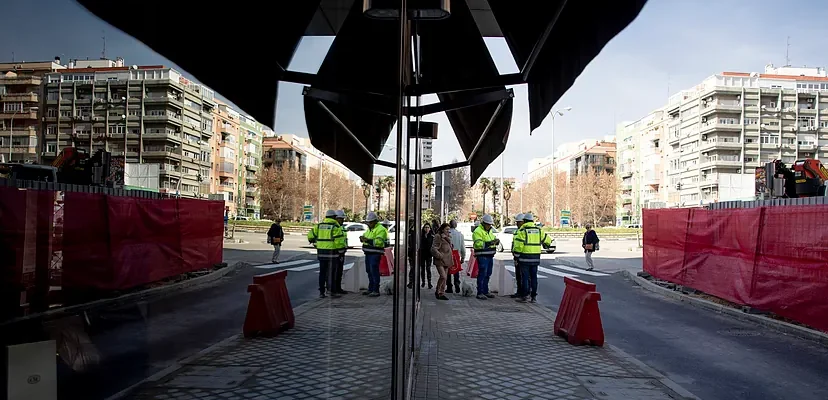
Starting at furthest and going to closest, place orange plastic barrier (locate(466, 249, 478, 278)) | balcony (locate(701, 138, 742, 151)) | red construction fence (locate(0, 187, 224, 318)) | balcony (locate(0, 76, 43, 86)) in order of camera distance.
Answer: balcony (locate(701, 138, 742, 151)) → orange plastic barrier (locate(466, 249, 478, 278)) → red construction fence (locate(0, 187, 224, 318)) → balcony (locate(0, 76, 43, 86))

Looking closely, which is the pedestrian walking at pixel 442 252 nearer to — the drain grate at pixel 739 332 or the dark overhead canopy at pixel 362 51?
the dark overhead canopy at pixel 362 51

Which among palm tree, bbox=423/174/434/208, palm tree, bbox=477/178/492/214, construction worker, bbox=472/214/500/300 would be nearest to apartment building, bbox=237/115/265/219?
palm tree, bbox=423/174/434/208

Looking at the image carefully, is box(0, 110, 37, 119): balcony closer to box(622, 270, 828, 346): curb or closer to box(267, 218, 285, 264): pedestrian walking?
box(267, 218, 285, 264): pedestrian walking

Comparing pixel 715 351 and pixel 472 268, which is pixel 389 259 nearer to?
pixel 715 351

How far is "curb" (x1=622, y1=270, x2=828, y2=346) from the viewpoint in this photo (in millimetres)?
8062

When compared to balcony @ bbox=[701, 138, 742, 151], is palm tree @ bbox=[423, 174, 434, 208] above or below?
below

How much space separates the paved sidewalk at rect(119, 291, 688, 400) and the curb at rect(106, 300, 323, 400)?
2cm

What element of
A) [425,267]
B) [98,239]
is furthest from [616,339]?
[98,239]

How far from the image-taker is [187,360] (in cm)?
471

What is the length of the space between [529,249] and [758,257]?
4115 millimetres

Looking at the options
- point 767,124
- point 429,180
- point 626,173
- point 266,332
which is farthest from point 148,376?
point 767,124

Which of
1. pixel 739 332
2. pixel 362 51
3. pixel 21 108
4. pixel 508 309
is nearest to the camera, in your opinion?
pixel 21 108

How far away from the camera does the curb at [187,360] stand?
11.5 ft

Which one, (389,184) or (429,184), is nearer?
(389,184)
